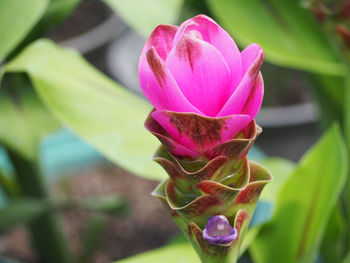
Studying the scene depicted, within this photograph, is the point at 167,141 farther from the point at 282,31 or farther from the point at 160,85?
the point at 282,31

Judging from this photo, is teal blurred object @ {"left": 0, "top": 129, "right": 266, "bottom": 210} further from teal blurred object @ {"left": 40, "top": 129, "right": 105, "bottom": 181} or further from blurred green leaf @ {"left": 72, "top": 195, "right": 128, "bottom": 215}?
blurred green leaf @ {"left": 72, "top": 195, "right": 128, "bottom": 215}

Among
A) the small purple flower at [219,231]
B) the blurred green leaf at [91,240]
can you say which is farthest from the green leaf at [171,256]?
the blurred green leaf at [91,240]

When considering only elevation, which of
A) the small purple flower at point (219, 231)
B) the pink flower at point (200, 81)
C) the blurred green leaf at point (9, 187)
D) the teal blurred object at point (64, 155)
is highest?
the pink flower at point (200, 81)

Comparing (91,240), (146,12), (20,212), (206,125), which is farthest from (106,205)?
(206,125)

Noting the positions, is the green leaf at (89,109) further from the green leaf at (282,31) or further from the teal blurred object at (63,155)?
the teal blurred object at (63,155)

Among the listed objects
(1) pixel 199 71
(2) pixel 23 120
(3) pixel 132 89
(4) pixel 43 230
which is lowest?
(3) pixel 132 89

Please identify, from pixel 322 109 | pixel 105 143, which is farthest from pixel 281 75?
pixel 105 143

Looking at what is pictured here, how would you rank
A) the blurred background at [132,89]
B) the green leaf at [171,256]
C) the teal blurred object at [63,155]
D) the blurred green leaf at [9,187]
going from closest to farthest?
the green leaf at [171,256], the blurred background at [132,89], the blurred green leaf at [9,187], the teal blurred object at [63,155]

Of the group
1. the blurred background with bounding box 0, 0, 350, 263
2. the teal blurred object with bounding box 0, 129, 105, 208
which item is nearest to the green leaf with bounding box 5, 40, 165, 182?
the blurred background with bounding box 0, 0, 350, 263
